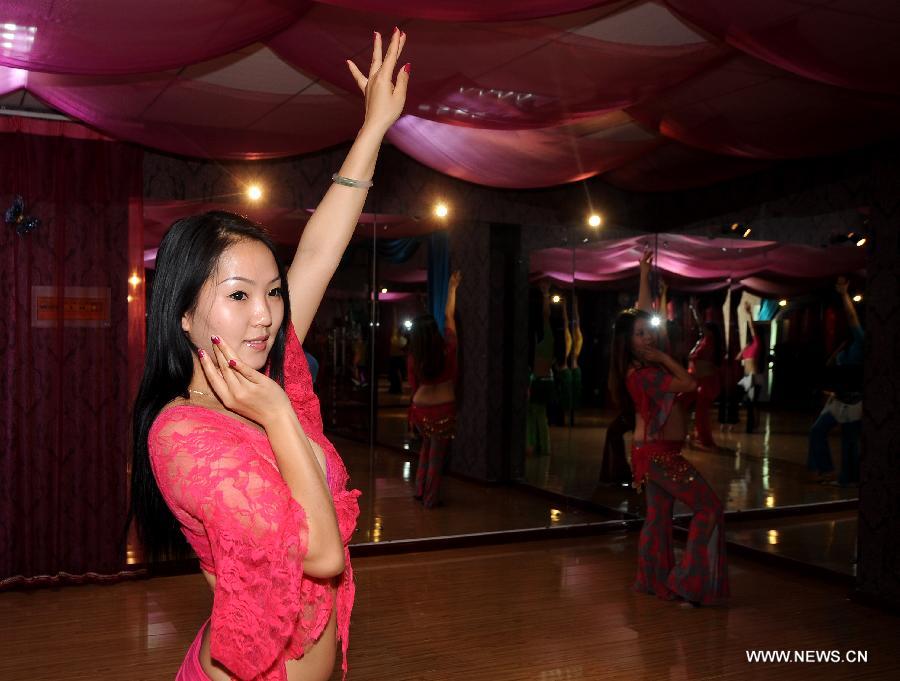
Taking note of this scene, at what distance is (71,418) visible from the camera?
15.2 ft

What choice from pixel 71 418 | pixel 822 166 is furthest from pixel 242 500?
pixel 822 166

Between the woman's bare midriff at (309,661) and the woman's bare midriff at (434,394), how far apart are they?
443 cm

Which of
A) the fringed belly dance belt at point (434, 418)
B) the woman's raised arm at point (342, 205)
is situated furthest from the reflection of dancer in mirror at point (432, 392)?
the woman's raised arm at point (342, 205)

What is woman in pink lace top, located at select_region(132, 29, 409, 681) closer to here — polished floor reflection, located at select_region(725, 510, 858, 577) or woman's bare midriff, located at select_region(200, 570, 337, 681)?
woman's bare midriff, located at select_region(200, 570, 337, 681)

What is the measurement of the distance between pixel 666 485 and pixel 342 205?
337 centimetres

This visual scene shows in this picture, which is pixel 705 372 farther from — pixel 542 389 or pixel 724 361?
pixel 542 389

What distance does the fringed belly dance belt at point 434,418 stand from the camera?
19.1 feet

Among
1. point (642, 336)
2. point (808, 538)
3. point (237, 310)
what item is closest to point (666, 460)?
point (642, 336)

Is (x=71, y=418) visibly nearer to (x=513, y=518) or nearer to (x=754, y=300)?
(x=513, y=518)

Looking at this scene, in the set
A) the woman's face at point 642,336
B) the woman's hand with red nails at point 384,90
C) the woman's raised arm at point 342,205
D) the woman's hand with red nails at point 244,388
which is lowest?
the woman's hand with red nails at point 244,388

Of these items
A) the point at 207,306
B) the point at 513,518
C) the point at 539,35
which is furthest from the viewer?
the point at 513,518

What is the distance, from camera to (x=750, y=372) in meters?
5.48

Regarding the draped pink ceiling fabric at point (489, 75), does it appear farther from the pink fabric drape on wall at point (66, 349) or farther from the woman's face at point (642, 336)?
the woman's face at point (642, 336)

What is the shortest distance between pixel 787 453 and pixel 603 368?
57.6 inches
